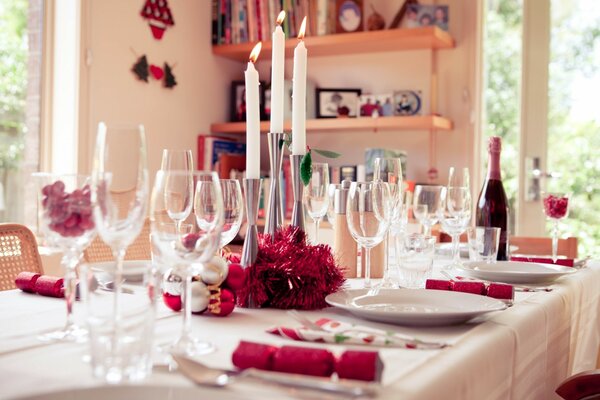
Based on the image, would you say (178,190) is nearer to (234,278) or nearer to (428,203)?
(234,278)

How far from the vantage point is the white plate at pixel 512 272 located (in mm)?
1449

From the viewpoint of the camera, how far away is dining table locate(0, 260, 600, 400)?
691 millimetres

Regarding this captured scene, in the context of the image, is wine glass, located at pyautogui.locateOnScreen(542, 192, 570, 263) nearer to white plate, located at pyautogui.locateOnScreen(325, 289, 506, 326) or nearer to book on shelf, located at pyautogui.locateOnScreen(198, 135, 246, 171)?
white plate, located at pyautogui.locateOnScreen(325, 289, 506, 326)

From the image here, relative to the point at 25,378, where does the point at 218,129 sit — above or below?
above

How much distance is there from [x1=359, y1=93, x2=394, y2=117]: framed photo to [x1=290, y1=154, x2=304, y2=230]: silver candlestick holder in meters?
2.20

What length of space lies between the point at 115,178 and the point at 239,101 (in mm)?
3087

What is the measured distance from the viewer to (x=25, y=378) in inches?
28.8

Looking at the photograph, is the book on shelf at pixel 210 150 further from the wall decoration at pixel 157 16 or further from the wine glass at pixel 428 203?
the wine glass at pixel 428 203

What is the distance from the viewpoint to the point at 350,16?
353cm

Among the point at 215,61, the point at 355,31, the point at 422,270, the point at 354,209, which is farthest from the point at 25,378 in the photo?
the point at 215,61

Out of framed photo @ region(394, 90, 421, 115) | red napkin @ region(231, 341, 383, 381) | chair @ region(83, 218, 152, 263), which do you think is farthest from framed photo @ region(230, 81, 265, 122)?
red napkin @ region(231, 341, 383, 381)

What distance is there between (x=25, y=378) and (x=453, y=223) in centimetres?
117

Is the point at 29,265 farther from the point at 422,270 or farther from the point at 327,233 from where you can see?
the point at 327,233

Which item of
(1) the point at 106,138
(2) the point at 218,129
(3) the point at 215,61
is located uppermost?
(3) the point at 215,61
